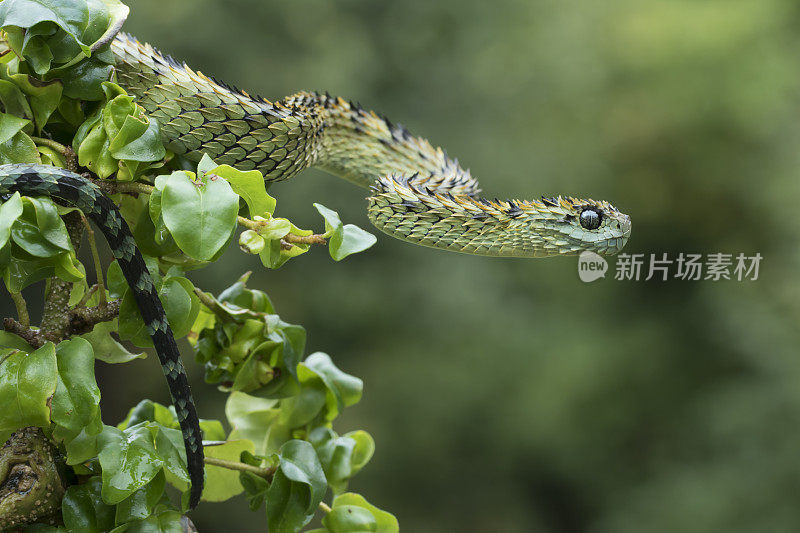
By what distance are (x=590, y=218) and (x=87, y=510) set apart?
396mm

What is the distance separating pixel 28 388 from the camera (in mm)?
440

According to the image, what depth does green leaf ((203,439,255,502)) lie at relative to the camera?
2.08 ft

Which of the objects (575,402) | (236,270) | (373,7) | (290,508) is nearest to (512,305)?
(575,402)

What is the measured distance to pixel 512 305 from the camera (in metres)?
2.02

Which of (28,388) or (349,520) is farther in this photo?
(349,520)

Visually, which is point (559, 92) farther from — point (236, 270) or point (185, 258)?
point (185, 258)

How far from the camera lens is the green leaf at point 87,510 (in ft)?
1.61

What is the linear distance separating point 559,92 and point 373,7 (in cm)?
55

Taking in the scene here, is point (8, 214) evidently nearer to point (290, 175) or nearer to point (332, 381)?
point (290, 175)

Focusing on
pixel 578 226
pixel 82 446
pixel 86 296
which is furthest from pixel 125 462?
pixel 578 226

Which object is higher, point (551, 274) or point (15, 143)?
point (551, 274)

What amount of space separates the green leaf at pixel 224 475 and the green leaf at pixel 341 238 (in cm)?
24

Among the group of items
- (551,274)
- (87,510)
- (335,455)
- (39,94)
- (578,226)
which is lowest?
(87,510)

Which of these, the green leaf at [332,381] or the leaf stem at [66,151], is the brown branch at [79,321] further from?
the green leaf at [332,381]
